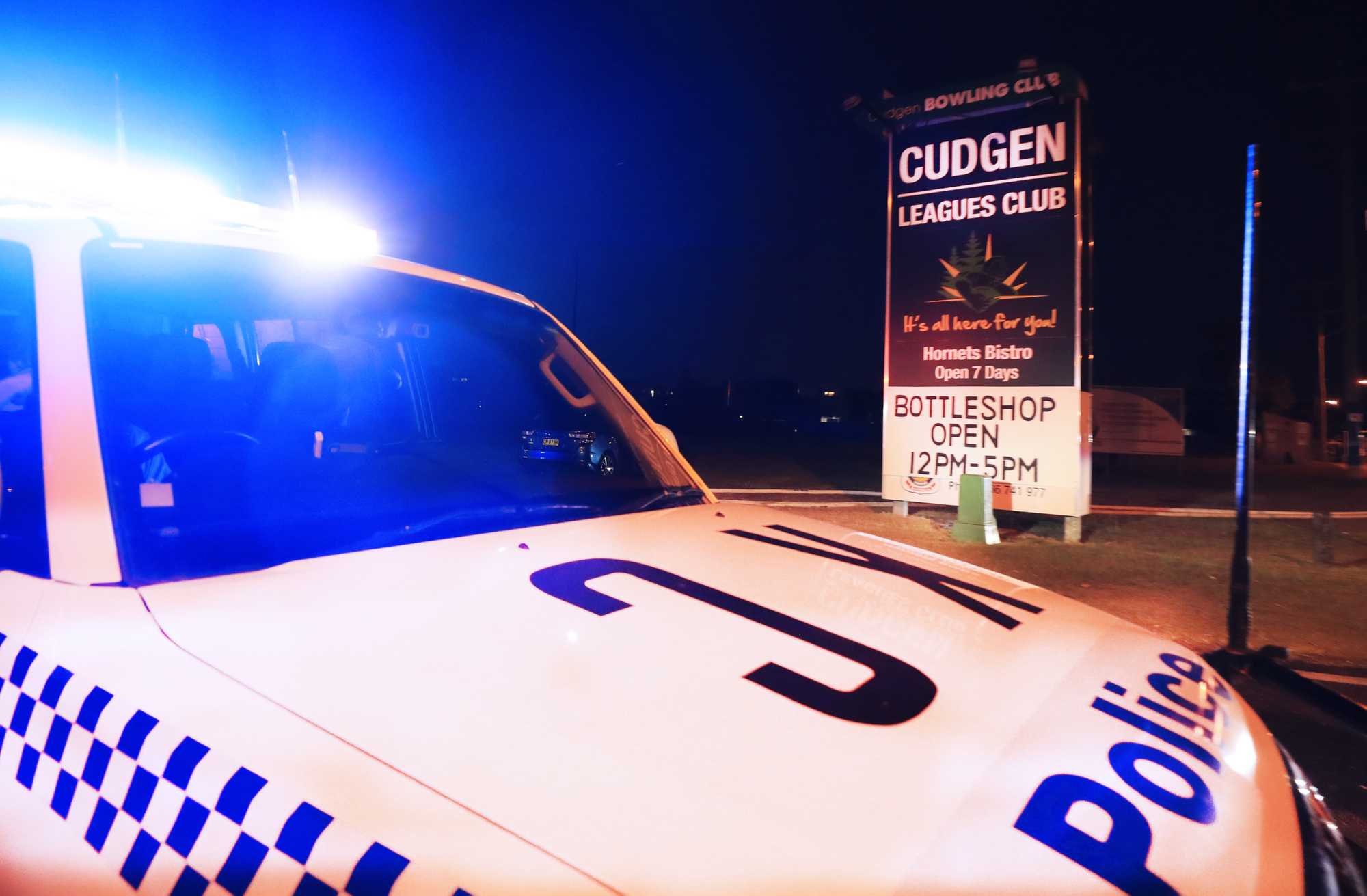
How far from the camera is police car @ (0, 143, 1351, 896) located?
103 centimetres

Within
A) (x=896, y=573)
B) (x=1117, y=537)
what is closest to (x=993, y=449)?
(x=1117, y=537)

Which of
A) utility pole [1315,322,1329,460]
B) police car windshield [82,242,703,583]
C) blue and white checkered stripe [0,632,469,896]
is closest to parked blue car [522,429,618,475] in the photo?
police car windshield [82,242,703,583]

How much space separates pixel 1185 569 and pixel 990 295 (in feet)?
15.0

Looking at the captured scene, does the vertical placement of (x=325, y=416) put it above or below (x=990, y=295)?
below

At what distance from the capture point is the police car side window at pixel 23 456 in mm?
1548

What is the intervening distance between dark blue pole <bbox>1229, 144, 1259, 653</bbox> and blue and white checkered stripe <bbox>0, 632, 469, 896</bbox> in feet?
22.0

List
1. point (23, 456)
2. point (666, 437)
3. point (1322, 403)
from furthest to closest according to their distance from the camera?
1. point (1322, 403)
2. point (666, 437)
3. point (23, 456)

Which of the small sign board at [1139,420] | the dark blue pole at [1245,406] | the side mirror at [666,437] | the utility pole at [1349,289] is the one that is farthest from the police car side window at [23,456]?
the utility pole at [1349,289]

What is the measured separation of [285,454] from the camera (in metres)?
2.15

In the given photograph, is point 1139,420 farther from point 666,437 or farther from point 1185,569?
point 666,437

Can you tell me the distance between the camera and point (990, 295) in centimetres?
1167

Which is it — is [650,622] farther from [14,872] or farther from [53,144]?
[53,144]

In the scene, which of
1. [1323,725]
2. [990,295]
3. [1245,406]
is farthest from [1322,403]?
[1323,725]

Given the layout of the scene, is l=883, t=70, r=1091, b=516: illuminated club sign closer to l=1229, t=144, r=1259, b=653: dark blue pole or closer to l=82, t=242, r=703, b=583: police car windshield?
l=1229, t=144, r=1259, b=653: dark blue pole
